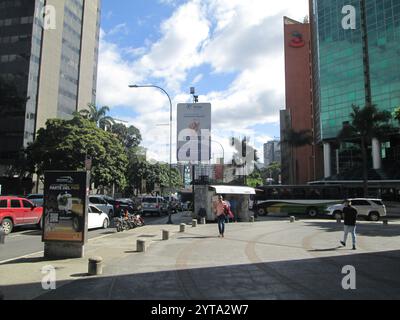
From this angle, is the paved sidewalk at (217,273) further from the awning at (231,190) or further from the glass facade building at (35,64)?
the glass facade building at (35,64)

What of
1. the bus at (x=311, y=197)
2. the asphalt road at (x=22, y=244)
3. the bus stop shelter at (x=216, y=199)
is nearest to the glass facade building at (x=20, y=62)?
the bus at (x=311, y=197)

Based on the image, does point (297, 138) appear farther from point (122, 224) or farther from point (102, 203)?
point (122, 224)

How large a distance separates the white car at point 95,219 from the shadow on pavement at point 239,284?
1131cm

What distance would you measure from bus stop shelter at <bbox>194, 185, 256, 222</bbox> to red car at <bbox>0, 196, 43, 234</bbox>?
10.8 meters

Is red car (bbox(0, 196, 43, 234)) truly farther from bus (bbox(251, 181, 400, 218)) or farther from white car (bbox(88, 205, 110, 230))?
bus (bbox(251, 181, 400, 218))

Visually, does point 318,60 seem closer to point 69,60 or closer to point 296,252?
point 69,60

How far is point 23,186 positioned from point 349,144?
51863 millimetres

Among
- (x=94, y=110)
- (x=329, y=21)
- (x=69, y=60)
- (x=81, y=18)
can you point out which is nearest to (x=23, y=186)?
(x=94, y=110)

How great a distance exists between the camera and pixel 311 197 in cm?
3841

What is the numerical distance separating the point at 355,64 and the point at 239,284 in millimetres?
62476

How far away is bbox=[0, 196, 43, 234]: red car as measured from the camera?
19461mm

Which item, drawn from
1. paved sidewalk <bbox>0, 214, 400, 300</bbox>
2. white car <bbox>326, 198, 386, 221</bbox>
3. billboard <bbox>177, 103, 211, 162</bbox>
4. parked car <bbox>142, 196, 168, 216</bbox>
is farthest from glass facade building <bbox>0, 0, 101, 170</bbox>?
paved sidewalk <bbox>0, 214, 400, 300</bbox>

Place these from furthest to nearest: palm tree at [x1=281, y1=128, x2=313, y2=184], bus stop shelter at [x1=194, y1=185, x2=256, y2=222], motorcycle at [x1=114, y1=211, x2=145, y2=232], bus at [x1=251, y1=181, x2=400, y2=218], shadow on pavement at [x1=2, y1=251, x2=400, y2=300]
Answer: palm tree at [x1=281, y1=128, x2=313, y2=184] < bus at [x1=251, y1=181, x2=400, y2=218] < bus stop shelter at [x1=194, y1=185, x2=256, y2=222] < motorcycle at [x1=114, y1=211, x2=145, y2=232] < shadow on pavement at [x1=2, y1=251, x2=400, y2=300]

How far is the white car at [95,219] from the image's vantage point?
21.3m
